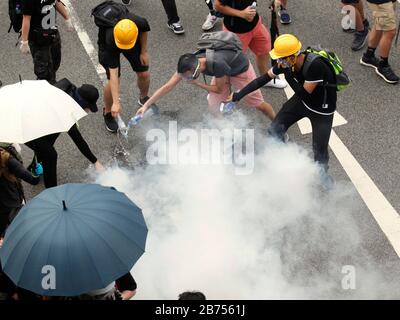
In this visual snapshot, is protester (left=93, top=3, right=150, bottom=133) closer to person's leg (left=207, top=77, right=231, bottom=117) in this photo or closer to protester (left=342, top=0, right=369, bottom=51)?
person's leg (left=207, top=77, right=231, bottom=117)

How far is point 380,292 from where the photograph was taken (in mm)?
4684

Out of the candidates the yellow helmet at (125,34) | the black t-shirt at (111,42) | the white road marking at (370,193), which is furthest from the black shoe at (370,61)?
the yellow helmet at (125,34)

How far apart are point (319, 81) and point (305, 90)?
17 centimetres

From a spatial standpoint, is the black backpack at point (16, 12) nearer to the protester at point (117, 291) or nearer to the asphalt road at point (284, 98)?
the asphalt road at point (284, 98)

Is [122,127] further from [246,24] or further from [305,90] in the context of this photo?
[305,90]

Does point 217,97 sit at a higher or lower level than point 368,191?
higher

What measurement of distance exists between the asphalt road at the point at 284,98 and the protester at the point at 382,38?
11cm

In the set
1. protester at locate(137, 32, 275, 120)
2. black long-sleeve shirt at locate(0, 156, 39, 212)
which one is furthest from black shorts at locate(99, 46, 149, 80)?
black long-sleeve shirt at locate(0, 156, 39, 212)

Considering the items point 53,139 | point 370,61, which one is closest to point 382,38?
point 370,61

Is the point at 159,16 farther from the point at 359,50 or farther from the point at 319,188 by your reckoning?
the point at 319,188

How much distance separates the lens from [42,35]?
6266mm
